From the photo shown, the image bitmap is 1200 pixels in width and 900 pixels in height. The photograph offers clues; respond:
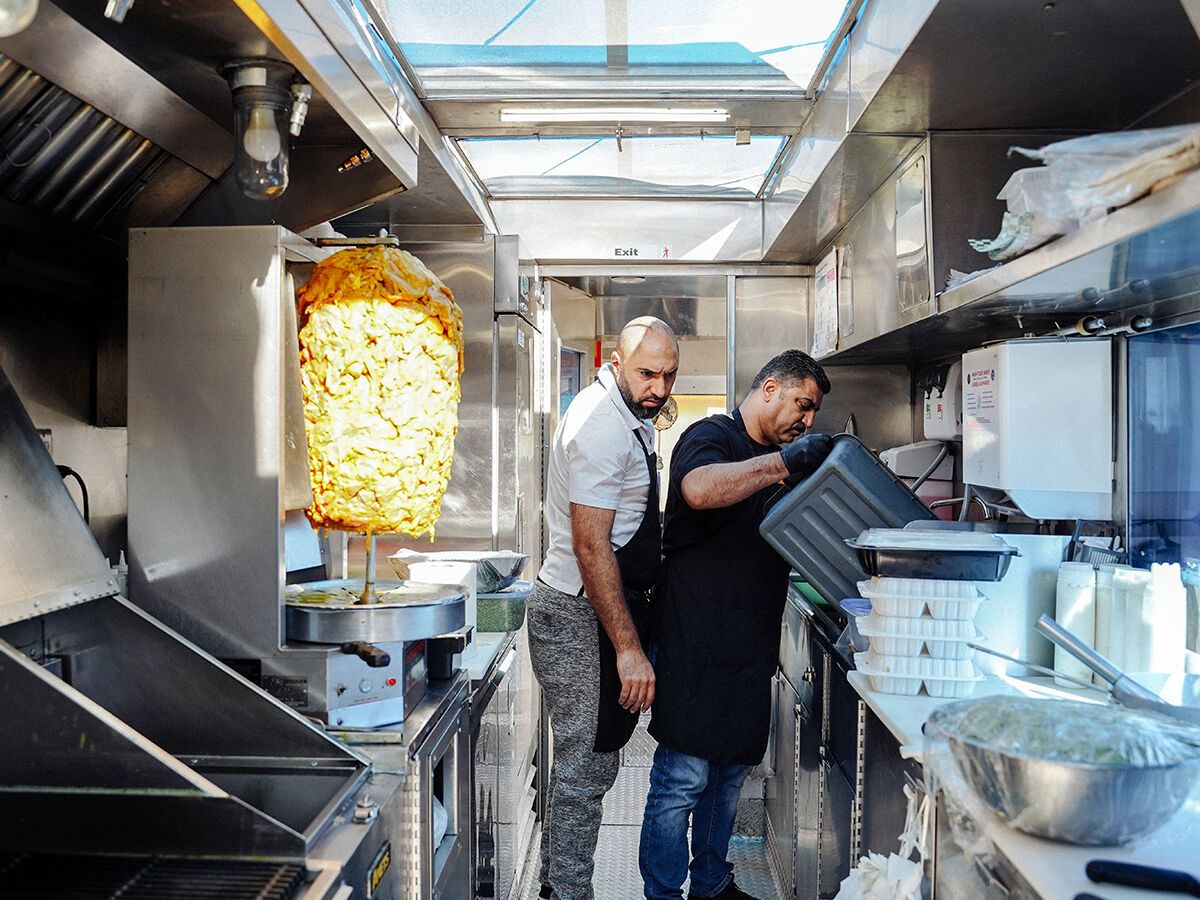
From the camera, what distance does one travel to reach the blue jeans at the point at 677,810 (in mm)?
2799

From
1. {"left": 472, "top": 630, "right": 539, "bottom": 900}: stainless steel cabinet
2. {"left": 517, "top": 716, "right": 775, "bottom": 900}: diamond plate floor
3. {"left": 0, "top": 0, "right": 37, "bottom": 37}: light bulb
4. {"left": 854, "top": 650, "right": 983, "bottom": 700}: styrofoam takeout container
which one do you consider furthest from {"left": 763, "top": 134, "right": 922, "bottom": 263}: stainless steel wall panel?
{"left": 517, "top": 716, "right": 775, "bottom": 900}: diamond plate floor

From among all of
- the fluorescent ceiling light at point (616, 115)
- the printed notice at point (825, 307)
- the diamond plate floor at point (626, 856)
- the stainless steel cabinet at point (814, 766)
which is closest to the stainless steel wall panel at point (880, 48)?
the fluorescent ceiling light at point (616, 115)

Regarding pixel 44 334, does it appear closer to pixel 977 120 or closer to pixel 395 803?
pixel 395 803

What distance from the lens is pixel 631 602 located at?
2939mm

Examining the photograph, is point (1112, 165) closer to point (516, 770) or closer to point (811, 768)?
point (811, 768)

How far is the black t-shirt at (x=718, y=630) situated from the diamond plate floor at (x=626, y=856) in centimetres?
88

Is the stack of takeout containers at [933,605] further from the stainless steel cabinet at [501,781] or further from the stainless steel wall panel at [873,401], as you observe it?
the stainless steel wall panel at [873,401]

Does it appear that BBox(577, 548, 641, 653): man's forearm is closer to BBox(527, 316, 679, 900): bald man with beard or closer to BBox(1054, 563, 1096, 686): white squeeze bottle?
BBox(527, 316, 679, 900): bald man with beard

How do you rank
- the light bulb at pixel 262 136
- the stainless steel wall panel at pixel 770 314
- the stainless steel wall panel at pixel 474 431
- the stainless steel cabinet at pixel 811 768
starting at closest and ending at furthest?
the light bulb at pixel 262 136 → the stainless steel cabinet at pixel 811 768 → the stainless steel wall panel at pixel 474 431 → the stainless steel wall panel at pixel 770 314

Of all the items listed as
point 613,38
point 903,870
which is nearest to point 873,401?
point 613,38

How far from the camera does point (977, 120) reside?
99.3 inches

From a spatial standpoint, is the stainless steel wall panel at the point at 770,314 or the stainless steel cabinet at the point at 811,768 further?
the stainless steel wall panel at the point at 770,314

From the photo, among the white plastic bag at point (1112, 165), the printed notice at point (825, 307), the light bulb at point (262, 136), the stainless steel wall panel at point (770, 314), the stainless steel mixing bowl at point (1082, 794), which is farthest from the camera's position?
the stainless steel wall panel at point (770, 314)

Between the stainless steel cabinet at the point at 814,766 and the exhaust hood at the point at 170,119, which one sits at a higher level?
the exhaust hood at the point at 170,119
